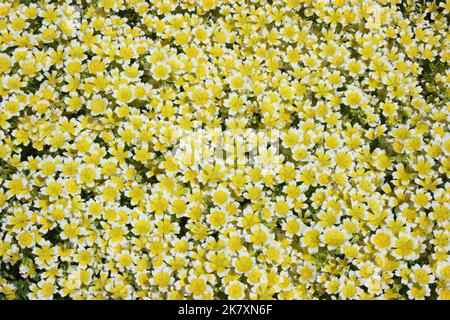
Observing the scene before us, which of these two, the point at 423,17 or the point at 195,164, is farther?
the point at 423,17

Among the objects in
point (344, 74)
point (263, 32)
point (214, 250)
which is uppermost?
point (263, 32)

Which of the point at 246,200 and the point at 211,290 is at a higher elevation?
the point at 246,200

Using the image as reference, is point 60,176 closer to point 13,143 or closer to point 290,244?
point 13,143

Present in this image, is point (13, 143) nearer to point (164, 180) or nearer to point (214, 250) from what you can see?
point (164, 180)

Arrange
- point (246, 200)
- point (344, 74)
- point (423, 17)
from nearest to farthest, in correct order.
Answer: point (246, 200)
point (344, 74)
point (423, 17)
